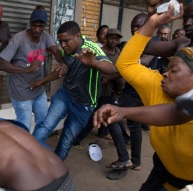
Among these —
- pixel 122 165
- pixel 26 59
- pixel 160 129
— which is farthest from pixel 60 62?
pixel 160 129

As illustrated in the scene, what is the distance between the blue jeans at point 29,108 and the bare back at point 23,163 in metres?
2.09

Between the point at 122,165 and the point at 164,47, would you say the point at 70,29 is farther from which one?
the point at 122,165

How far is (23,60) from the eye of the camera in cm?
423

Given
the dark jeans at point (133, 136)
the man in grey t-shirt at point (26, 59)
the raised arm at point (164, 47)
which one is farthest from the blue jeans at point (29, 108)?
the raised arm at point (164, 47)

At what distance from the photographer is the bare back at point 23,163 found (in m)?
2.03

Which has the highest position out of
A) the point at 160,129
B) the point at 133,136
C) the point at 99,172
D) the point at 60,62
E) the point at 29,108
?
the point at 60,62

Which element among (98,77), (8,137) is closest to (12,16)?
(98,77)

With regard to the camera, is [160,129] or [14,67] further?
[14,67]

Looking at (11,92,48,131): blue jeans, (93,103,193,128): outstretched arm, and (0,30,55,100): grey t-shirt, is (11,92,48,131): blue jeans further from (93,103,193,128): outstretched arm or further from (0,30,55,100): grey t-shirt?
(93,103,193,128): outstretched arm

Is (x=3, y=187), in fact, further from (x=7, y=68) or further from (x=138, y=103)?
(x=138, y=103)

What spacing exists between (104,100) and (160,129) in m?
2.68

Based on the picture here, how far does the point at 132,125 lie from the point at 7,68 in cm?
170

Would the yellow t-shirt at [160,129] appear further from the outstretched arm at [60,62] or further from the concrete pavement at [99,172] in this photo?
the concrete pavement at [99,172]

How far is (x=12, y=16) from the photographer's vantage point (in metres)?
5.11
